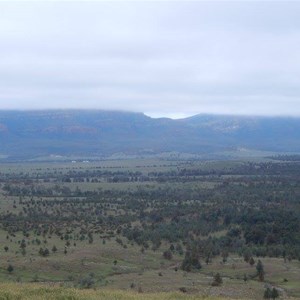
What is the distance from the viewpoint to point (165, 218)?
253 feet

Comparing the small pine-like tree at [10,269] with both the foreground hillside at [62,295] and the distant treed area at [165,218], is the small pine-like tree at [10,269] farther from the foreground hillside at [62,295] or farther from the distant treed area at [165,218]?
the foreground hillside at [62,295]

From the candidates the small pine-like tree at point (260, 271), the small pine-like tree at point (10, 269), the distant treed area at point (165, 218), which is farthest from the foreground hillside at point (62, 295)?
the small pine-like tree at point (260, 271)

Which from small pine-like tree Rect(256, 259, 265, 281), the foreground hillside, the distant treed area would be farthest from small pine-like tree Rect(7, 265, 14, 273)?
the foreground hillside

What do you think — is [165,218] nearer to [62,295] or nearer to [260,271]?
[260,271]

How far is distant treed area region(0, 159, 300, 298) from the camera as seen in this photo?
56.5 metres

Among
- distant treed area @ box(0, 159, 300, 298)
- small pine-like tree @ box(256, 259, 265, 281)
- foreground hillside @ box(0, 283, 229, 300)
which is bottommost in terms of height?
distant treed area @ box(0, 159, 300, 298)

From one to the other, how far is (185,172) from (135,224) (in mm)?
80131

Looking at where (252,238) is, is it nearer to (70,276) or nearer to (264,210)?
(264,210)

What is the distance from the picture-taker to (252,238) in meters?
63.9

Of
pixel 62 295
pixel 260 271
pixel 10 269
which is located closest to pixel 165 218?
pixel 260 271

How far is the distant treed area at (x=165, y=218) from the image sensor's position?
185ft

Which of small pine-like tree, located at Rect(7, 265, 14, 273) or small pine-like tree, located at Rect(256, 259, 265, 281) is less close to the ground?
small pine-like tree, located at Rect(256, 259, 265, 281)

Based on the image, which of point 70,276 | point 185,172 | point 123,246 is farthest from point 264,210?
point 185,172

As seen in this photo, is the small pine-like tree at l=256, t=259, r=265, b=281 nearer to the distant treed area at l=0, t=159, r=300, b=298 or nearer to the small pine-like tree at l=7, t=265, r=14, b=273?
the distant treed area at l=0, t=159, r=300, b=298
